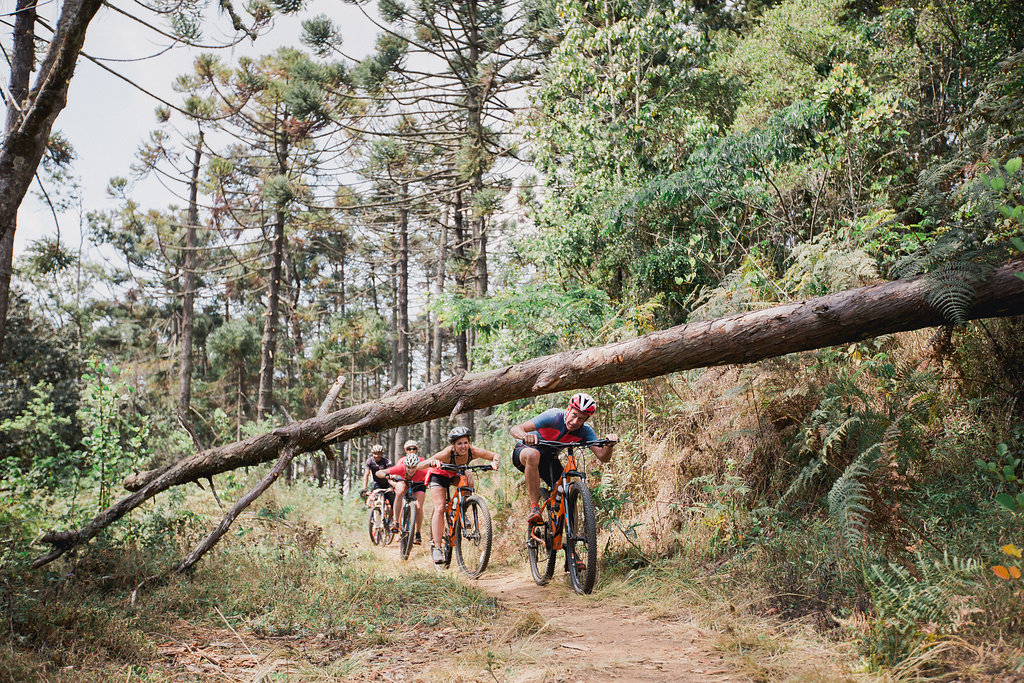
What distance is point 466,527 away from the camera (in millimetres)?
8344

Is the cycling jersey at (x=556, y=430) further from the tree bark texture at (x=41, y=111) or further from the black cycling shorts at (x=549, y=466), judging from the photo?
the tree bark texture at (x=41, y=111)

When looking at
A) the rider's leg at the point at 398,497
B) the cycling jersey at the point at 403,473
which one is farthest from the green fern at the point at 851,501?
the rider's leg at the point at 398,497

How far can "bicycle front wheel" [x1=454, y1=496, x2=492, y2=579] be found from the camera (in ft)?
25.3

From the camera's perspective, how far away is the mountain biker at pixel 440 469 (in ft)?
26.8

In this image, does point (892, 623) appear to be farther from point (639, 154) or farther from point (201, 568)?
point (639, 154)

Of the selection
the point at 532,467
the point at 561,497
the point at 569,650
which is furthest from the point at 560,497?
the point at 569,650

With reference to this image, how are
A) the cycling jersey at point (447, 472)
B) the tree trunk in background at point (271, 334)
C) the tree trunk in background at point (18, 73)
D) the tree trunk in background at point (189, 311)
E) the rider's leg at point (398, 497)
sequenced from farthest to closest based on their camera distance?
the tree trunk in background at point (189, 311) < the tree trunk in background at point (271, 334) < the rider's leg at point (398, 497) < the cycling jersey at point (447, 472) < the tree trunk in background at point (18, 73)

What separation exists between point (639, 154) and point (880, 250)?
578 cm

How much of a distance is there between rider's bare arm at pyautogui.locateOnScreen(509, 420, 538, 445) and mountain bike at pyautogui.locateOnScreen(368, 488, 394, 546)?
564cm

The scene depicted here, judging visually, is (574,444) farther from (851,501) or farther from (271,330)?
(271,330)

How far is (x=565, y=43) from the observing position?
13.1 m

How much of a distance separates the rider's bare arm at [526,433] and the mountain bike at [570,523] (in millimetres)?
188

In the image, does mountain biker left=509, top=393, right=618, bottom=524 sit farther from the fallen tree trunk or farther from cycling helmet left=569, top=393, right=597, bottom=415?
the fallen tree trunk

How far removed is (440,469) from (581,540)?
248 cm
